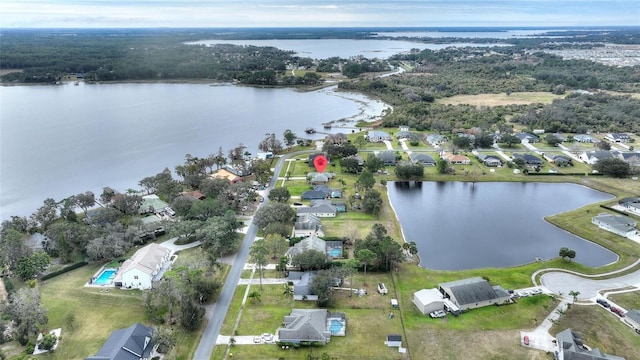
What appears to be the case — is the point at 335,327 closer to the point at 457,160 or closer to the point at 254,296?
the point at 254,296

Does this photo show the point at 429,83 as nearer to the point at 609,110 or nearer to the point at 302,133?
the point at 609,110

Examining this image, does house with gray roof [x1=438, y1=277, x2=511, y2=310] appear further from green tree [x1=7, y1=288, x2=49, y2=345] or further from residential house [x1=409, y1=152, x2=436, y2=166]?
residential house [x1=409, y1=152, x2=436, y2=166]

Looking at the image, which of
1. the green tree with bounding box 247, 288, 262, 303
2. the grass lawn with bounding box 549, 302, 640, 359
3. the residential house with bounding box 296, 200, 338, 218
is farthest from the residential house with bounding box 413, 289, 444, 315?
the residential house with bounding box 296, 200, 338, 218

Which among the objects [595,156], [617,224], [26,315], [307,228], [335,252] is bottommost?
[335,252]

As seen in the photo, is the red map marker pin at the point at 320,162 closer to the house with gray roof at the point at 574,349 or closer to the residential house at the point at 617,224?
the residential house at the point at 617,224

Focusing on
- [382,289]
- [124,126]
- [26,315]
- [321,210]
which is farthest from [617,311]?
[124,126]
